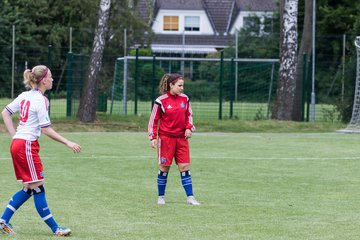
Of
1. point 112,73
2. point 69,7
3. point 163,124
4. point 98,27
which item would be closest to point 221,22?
point 69,7

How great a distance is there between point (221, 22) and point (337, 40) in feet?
100

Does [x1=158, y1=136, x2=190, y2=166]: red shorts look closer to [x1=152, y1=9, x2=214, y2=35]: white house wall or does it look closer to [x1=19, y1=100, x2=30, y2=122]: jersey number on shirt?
[x1=19, y1=100, x2=30, y2=122]: jersey number on shirt

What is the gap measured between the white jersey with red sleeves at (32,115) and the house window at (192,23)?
198 feet

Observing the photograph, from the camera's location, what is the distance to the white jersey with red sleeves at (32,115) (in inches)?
346

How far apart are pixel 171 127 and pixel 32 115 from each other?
2910 millimetres

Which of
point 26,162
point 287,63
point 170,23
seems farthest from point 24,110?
point 170,23

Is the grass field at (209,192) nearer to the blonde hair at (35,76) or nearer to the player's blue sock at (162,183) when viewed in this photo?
the player's blue sock at (162,183)

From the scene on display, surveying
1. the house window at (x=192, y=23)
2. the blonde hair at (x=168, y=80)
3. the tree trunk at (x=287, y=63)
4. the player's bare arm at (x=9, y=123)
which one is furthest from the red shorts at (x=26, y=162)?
the house window at (x=192, y=23)

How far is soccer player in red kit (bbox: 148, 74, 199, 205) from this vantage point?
37.2 ft

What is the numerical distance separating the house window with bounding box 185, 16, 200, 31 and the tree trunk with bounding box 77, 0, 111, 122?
142 ft

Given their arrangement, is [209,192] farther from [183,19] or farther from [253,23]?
[183,19]

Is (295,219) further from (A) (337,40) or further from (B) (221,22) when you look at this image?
(B) (221,22)

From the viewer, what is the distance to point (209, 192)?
12.3 meters

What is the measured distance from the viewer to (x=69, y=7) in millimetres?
47781
